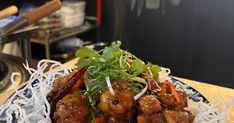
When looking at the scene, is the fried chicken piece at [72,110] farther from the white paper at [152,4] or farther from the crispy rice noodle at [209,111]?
the white paper at [152,4]

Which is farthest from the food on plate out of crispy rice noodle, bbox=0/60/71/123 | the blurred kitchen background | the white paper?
the white paper

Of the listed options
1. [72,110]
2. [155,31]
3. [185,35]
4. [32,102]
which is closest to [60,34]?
[155,31]

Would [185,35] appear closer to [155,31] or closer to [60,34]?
[155,31]

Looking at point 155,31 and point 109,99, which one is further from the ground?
point 109,99

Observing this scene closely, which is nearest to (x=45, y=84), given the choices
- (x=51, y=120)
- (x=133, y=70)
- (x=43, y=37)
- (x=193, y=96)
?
(x=51, y=120)

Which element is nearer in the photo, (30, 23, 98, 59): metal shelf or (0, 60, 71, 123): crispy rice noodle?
(0, 60, 71, 123): crispy rice noodle

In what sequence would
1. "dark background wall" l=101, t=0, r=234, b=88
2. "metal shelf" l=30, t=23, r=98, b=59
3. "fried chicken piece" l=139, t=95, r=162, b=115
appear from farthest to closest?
"metal shelf" l=30, t=23, r=98, b=59
"dark background wall" l=101, t=0, r=234, b=88
"fried chicken piece" l=139, t=95, r=162, b=115

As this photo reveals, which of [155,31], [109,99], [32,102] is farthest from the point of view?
[155,31]

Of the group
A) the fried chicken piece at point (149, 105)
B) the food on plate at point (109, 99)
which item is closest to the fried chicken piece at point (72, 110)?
the food on plate at point (109, 99)

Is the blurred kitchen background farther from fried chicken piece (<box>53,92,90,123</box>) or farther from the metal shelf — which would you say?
fried chicken piece (<box>53,92,90,123</box>)
